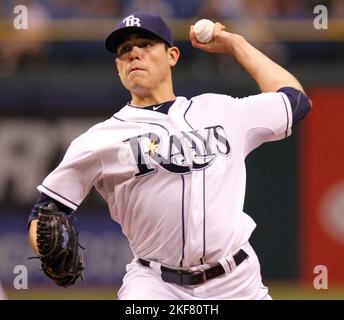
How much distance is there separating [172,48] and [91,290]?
5.10 meters

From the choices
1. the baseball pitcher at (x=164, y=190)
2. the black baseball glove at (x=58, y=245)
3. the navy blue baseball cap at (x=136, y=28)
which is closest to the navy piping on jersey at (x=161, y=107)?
the baseball pitcher at (x=164, y=190)

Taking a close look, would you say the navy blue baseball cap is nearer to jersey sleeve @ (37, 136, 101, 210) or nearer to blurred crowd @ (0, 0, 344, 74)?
jersey sleeve @ (37, 136, 101, 210)

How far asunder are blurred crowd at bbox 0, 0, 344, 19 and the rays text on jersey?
227 inches

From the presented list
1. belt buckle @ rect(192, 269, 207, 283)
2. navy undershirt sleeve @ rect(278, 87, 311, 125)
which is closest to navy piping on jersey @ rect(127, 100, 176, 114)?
navy undershirt sleeve @ rect(278, 87, 311, 125)

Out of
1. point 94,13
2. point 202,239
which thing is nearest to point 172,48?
point 202,239

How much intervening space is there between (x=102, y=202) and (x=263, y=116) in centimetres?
519

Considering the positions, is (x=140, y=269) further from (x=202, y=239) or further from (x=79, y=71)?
(x=79, y=71)

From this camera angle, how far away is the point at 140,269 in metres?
5.42

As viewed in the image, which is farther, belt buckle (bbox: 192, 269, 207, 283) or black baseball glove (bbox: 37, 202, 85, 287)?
belt buckle (bbox: 192, 269, 207, 283)

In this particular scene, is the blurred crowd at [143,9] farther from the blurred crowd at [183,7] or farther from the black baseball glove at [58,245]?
the black baseball glove at [58,245]

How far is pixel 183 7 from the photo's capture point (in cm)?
1142

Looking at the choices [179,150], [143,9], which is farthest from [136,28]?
[143,9]

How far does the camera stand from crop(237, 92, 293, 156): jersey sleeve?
555 cm

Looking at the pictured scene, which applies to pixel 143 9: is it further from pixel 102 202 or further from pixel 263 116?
pixel 263 116
